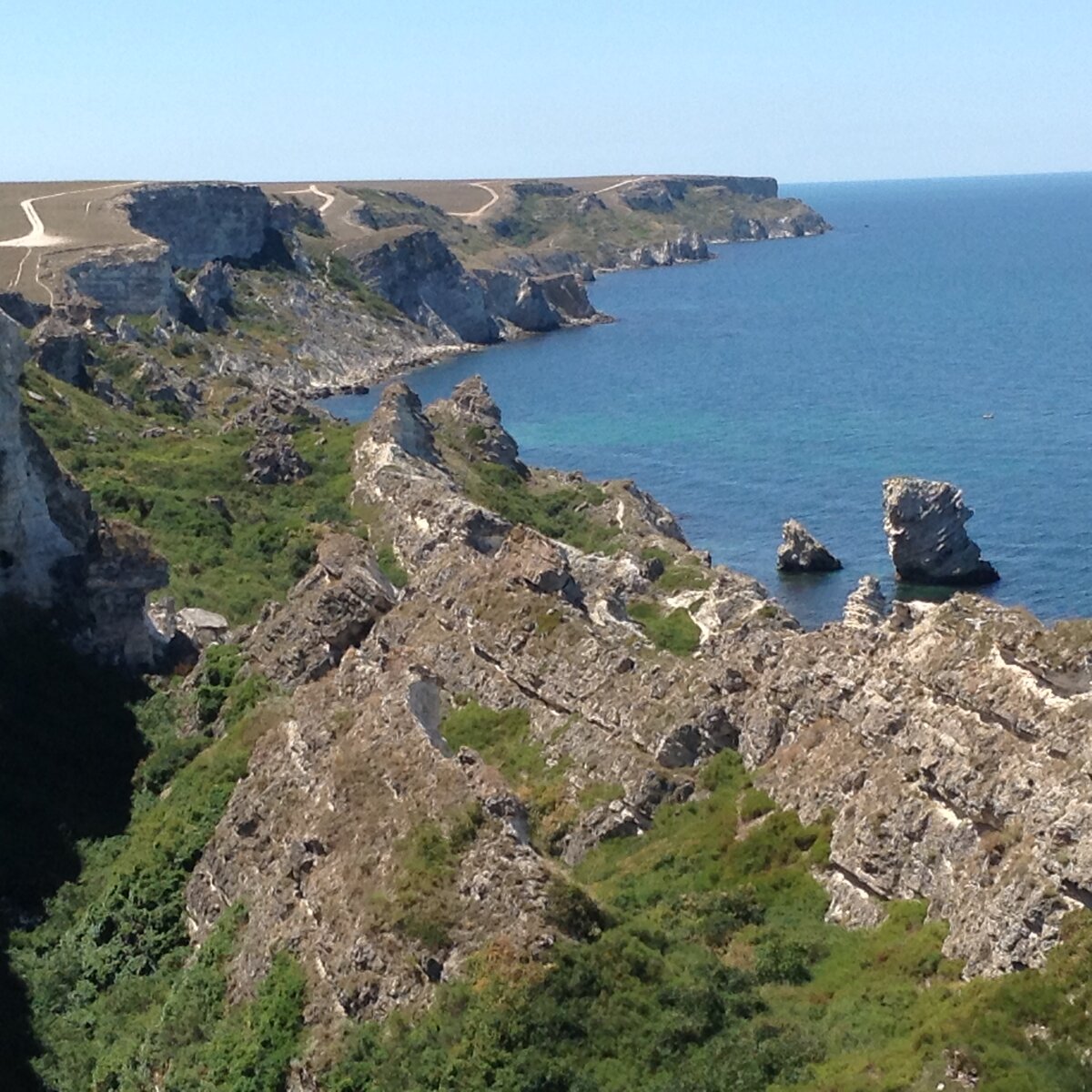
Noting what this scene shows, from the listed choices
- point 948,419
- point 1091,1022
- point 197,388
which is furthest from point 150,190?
point 1091,1022

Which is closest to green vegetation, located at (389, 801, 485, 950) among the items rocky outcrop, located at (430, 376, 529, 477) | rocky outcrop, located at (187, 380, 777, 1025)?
rocky outcrop, located at (187, 380, 777, 1025)

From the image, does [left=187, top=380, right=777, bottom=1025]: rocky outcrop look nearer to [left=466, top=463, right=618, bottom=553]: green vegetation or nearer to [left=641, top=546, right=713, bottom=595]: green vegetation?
[left=641, top=546, right=713, bottom=595]: green vegetation

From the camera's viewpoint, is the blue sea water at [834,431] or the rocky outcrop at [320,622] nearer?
the rocky outcrop at [320,622]

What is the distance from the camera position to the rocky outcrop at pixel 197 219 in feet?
604

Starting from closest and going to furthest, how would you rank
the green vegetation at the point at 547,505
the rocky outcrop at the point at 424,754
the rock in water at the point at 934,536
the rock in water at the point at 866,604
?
1. the rocky outcrop at the point at 424,754
2. the rock in water at the point at 866,604
3. the green vegetation at the point at 547,505
4. the rock in water at the point at 934,536

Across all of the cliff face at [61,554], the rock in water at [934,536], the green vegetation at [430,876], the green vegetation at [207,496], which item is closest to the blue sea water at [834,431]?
the rock in water at [934,536]

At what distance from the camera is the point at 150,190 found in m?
188

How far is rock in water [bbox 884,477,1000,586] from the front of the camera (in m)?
90.0

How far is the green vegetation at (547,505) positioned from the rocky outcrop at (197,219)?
94.8 meters

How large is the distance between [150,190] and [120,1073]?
16857 cm

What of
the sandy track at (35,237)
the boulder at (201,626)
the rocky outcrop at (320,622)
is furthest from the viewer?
the sandy track at (35,237)

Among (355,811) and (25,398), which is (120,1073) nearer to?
(355,811)

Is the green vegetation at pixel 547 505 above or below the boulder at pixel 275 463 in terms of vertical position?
below

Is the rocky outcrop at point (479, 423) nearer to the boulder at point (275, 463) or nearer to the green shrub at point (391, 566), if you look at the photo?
the boulder at point (275, 463)
